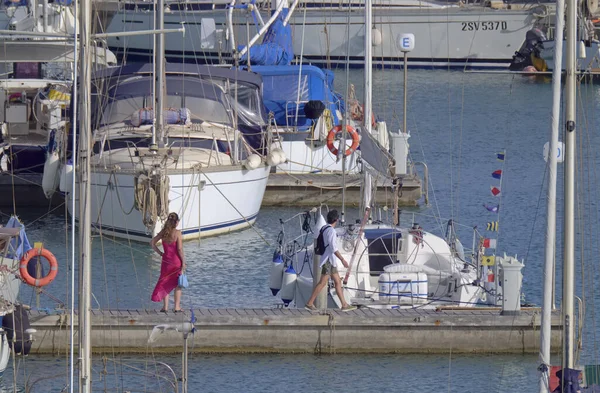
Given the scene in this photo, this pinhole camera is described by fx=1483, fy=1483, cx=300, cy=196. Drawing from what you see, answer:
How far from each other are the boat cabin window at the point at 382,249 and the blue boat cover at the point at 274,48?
48.3ft

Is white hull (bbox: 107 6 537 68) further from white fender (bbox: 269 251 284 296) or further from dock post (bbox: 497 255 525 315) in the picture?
dock post (bbox: 497 255 525 315)

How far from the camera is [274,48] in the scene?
112ft

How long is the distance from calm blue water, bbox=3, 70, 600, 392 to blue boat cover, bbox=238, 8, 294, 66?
120 inches

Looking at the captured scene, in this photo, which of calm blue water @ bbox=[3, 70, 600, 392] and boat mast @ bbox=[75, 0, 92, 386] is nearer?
boat mast @ bbox=[75, 0, 92, 386]

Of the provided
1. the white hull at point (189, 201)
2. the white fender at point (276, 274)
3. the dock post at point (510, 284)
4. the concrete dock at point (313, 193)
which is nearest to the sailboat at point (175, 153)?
the white hull at point (189, 201)

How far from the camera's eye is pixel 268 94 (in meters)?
31.2

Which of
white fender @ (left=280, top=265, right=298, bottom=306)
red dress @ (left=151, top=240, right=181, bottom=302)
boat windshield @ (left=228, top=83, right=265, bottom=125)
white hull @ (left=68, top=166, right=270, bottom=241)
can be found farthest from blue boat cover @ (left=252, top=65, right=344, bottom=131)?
red dress @ (left=151, top=240, right=181, bottom=302)

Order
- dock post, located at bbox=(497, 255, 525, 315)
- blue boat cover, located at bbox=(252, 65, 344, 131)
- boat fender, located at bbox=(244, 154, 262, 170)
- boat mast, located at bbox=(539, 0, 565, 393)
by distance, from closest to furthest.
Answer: boat mast, located at bbox=(539, 0, 565, 393) < dock post, located at bbox=(497, 255, 525, 315) < boat fender, located at bbox=(244, 154, 262, 170) < blue boat cover, located at bbox=(252, 65, 344, 131)

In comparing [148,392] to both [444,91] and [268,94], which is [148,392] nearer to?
[268,94]

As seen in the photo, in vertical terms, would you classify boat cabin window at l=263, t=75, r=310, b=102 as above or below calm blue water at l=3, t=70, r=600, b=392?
above

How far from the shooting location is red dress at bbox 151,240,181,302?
56.3 ft

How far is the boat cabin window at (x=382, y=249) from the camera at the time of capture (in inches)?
746

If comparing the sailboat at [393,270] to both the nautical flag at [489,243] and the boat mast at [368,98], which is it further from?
the boat mast at [368,98]

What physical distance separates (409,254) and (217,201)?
19.8 feet
